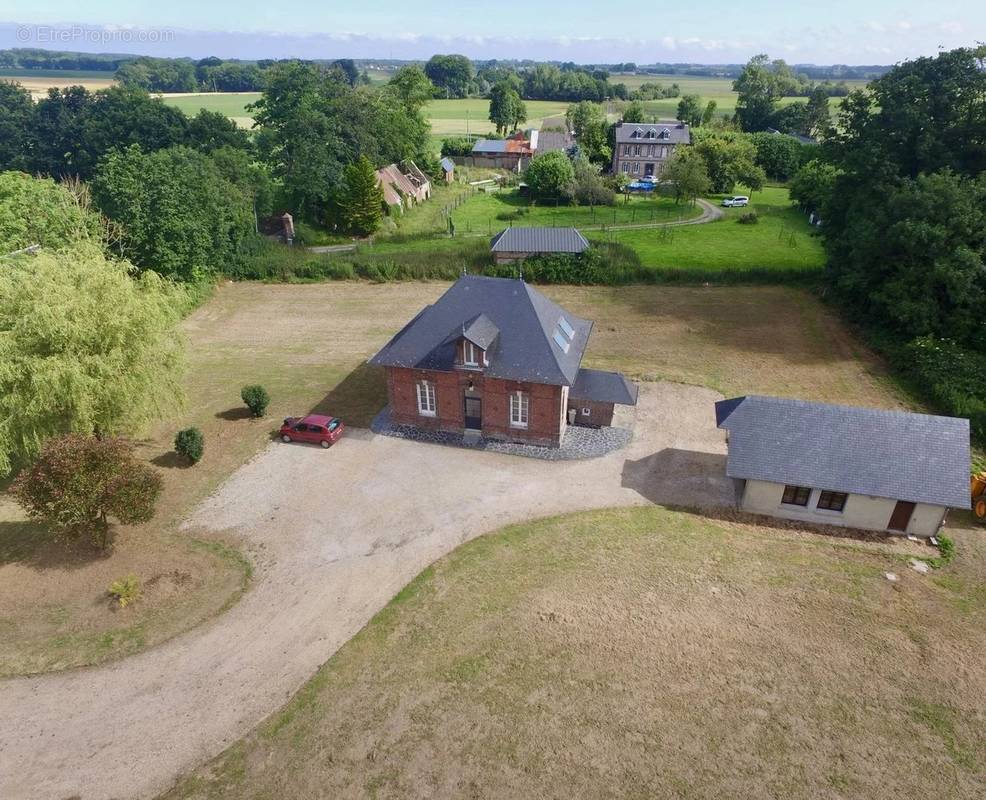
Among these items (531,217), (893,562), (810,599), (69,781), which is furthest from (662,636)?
(531,217)

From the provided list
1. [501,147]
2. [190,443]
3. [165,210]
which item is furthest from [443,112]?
Result: [190,443]

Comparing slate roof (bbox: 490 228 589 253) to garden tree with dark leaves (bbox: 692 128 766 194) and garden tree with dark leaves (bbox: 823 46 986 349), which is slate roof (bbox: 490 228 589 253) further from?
garden tree with dark leaves (bbox: 692 128 766 194)

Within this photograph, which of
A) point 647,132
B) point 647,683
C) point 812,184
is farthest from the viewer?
point 647,132

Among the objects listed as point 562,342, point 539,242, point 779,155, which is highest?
point 779,155

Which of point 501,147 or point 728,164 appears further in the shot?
point 501,147

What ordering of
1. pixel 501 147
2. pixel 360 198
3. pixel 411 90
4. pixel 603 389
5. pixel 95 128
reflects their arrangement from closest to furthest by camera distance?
pixel 603 389 < pixel 360 198 < pixel 95 128 < pixel 411 90 < pixel 501 147

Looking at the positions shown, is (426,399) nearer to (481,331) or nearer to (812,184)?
(481,331)

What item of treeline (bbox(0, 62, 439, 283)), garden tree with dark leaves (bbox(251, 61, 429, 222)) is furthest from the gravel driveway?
garden tree with dark leaves (bbox(251, 61, 429, 222))
